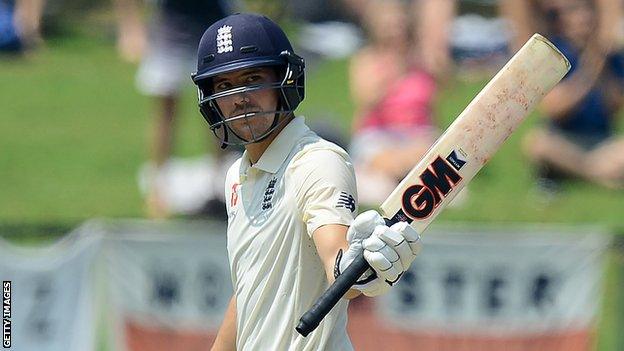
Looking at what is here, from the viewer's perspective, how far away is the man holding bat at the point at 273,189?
3602mm

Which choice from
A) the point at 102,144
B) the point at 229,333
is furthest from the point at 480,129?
the point at 102,144

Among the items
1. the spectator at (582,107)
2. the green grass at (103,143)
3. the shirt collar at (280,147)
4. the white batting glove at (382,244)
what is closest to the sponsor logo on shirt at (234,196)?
the shirt collar at (280,147)

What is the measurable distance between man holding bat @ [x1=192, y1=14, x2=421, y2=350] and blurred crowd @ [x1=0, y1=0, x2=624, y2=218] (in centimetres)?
573

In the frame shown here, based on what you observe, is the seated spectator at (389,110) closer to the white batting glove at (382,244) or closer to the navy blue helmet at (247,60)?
the navy blue helmet at (247,60)

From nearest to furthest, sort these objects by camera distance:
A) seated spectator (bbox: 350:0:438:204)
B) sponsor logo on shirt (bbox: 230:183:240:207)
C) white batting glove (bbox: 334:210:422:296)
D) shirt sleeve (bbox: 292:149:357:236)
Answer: white batting glove (bbox: 334:210:422:296) → shirt sleeve (bbox: 292:149:357:236) → sponsor logo on shirt (bbox: 230:183:240:207) → seated spectator (bbox: 350:0:438:204)

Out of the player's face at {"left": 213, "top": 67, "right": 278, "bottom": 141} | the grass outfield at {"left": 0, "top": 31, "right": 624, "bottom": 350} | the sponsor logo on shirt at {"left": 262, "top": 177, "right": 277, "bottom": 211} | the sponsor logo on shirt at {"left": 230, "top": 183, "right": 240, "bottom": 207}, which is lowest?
the grass outfield at {"left": 0, "top": 31, "right": 624, "bottom": 350}

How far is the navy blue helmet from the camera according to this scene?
3.76m

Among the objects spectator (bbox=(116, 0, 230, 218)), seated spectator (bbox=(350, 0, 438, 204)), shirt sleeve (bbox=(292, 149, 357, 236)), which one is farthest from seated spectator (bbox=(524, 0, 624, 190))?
shirt sleeve (bbox=(292, 149, 357, 236))

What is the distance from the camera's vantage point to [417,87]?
33.3 ft

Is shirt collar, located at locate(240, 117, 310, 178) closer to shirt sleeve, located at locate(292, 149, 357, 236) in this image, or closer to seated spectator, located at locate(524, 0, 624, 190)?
shirt sleeve, located at locate(292, 149, 357, 236)

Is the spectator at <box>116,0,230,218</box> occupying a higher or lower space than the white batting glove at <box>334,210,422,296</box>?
lower

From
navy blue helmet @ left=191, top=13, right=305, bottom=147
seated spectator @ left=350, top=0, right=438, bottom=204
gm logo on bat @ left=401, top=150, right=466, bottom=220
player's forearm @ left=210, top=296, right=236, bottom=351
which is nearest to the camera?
gm logo on bat @ left=401, top=150, right=466, bottom=220

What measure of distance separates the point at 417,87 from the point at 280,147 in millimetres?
6421

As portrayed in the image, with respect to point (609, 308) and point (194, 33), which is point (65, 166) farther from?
point (609, 308)
